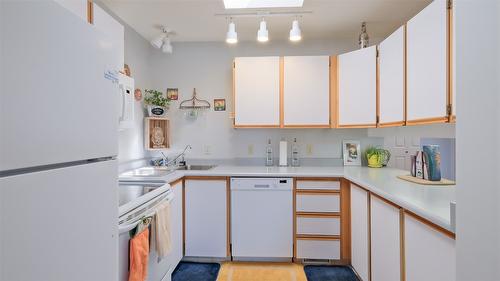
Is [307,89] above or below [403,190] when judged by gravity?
above

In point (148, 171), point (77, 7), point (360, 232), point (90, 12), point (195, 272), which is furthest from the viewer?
point (148, 171)

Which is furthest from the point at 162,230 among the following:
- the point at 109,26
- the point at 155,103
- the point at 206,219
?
the point at 155,103

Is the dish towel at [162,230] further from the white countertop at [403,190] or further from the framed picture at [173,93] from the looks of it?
the framed picture at [173,93]

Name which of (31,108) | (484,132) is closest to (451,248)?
(484,132)

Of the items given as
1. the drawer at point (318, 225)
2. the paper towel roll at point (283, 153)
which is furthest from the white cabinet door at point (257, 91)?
the drawer at point (318, 225)

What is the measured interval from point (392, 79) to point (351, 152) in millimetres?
1075

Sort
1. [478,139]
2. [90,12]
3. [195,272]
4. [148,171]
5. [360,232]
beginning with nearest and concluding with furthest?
[478,139] < [90,12] < [360,232] < [195,272] < [148,171]

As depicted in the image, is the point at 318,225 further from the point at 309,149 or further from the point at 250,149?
the point at 250,149

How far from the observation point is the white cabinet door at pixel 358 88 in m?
2.46

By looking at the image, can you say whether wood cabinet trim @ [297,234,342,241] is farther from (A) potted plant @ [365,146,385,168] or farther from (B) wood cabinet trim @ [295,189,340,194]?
(A) potted plant @ [365,146,385,168]

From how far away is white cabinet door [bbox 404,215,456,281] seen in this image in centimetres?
110

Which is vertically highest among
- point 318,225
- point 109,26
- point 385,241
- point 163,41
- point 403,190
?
point 163,41

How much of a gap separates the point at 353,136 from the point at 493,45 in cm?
263

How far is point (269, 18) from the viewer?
2.50 meters
